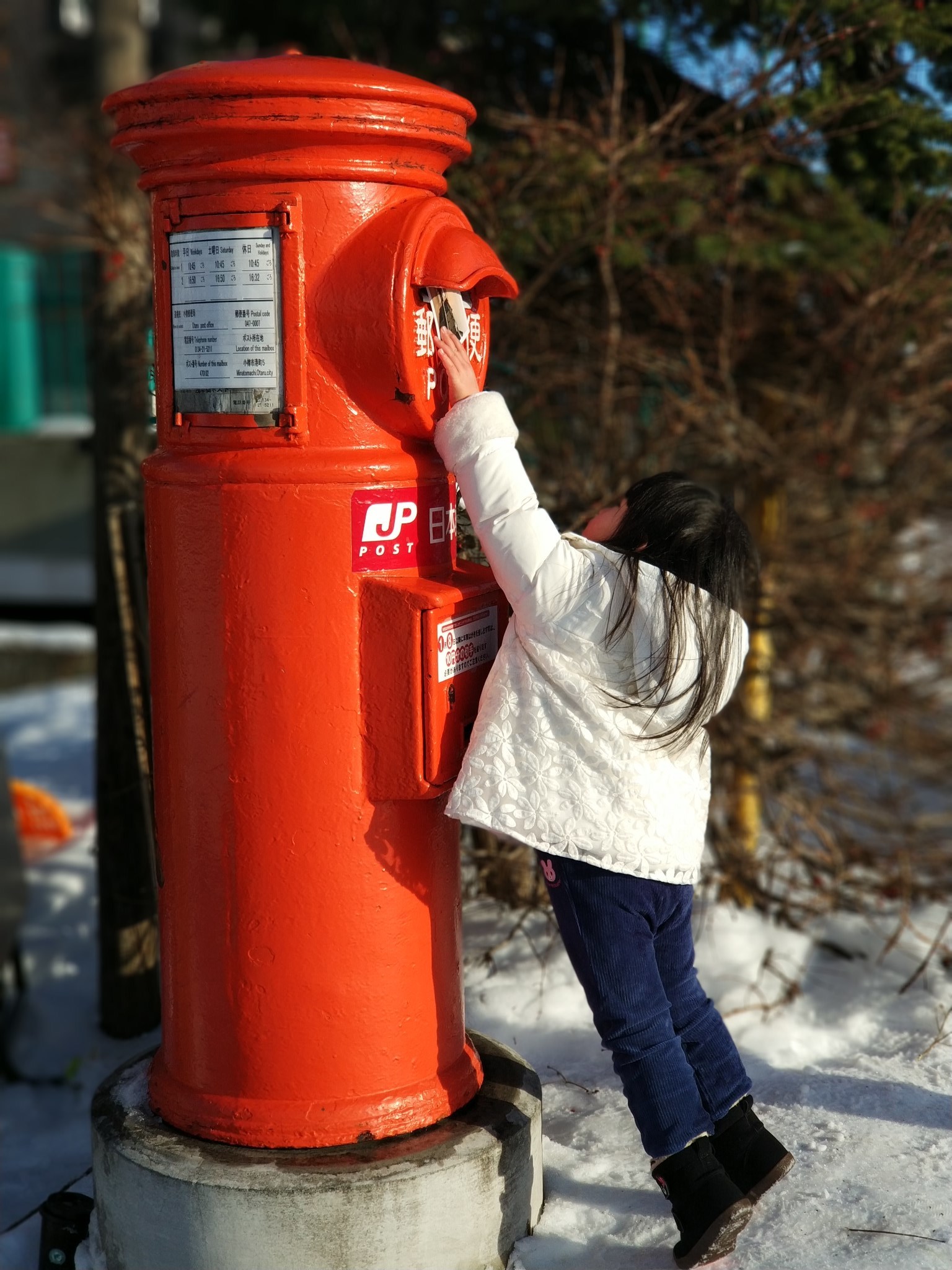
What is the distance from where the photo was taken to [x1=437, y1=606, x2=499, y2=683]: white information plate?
2.32 m

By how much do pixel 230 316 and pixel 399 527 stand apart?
47 cm

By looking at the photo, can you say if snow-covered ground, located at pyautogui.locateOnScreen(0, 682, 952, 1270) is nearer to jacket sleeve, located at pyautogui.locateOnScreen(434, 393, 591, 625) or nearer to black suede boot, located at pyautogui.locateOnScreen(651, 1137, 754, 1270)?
black suede boot, located at pyautogui.locateOnScreen(651, 1137, 754, 1270)

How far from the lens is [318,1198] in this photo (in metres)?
2.23

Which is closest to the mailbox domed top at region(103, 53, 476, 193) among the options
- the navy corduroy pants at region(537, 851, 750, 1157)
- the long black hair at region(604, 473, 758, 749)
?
the long black hair at region(604, 473, 758, 749)

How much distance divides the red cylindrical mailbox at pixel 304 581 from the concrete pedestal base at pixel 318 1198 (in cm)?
7

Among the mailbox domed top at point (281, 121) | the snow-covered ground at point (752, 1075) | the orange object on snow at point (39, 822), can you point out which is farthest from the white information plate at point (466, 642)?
the orange object on snow at point (39, 822)

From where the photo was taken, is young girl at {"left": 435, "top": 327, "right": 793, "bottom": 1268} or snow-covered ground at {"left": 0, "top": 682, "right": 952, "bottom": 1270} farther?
snow-covered ground at {"left": 0, "top": 682, "right": 952, "bottom": 1270}

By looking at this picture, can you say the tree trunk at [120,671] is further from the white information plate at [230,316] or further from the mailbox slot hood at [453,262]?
the mailbox slot hood at [453,262]

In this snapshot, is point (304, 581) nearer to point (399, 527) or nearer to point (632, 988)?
point (399, 527)

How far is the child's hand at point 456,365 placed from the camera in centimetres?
229

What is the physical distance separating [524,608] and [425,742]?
0.30m

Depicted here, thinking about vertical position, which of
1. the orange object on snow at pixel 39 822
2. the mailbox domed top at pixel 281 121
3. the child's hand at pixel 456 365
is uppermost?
the mailbox domed top at pixel 281 121

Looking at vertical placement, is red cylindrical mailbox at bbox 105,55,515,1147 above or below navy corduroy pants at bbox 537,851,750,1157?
above

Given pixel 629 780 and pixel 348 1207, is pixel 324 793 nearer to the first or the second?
pixel 629 780
